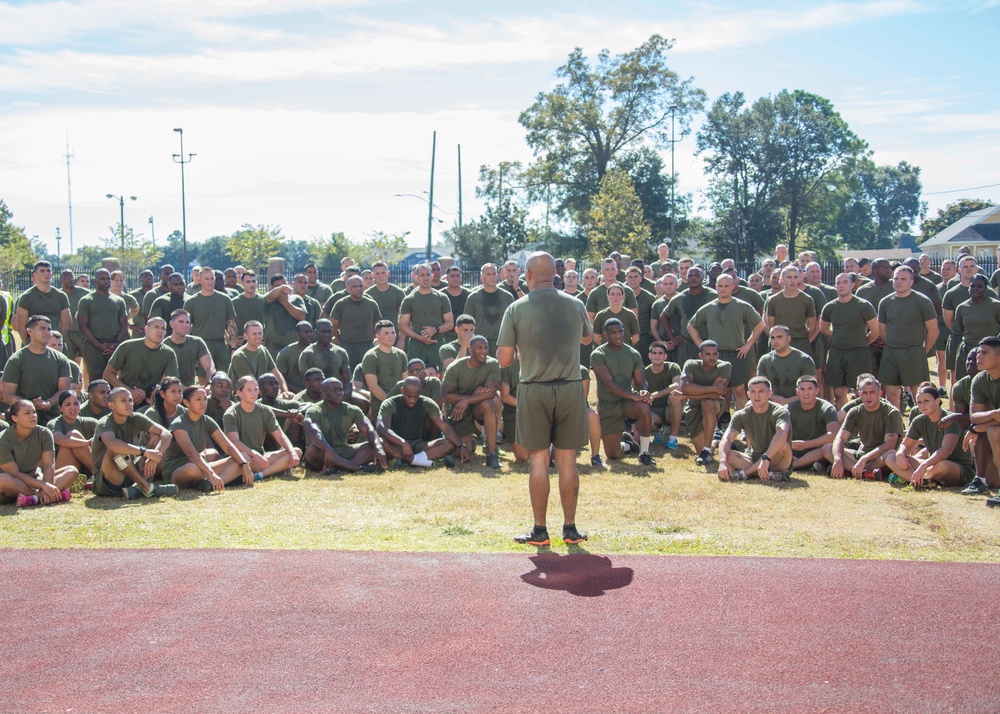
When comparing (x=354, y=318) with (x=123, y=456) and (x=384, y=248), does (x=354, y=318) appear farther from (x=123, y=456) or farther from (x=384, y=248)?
(x=384, y=248)

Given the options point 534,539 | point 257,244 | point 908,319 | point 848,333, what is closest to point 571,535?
point 534,539

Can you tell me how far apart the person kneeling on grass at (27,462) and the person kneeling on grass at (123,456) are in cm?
38

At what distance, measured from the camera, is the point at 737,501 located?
29.7 feet

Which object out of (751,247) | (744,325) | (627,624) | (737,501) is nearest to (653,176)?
(751,247)

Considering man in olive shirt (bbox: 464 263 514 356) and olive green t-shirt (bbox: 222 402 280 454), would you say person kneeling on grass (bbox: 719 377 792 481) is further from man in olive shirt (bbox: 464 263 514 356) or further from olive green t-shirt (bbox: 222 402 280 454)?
olive green t-shirt (bbox: 222 402 280 454)

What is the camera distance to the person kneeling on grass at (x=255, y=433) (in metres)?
10.3

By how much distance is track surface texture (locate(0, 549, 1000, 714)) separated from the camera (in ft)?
15.2

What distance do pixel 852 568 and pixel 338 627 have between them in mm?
3544

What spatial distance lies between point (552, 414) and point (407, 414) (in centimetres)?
437

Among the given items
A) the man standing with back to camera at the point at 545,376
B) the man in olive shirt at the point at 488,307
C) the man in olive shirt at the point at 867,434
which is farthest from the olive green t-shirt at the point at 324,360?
the man in olive shirt at the point at 867,434

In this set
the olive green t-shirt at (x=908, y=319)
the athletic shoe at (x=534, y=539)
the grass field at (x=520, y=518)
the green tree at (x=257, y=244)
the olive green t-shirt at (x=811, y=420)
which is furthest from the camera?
the green tree at (x=257, y=244)

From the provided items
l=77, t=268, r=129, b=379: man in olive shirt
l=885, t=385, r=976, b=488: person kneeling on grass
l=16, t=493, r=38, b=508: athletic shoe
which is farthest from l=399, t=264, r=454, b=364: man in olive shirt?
l=885, t=385, r=976, b=488: person kneeling on grass

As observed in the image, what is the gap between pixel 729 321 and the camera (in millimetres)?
12375

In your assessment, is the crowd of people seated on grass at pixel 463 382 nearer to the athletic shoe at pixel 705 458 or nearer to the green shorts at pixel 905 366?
the green shorts at pixel 905 366
